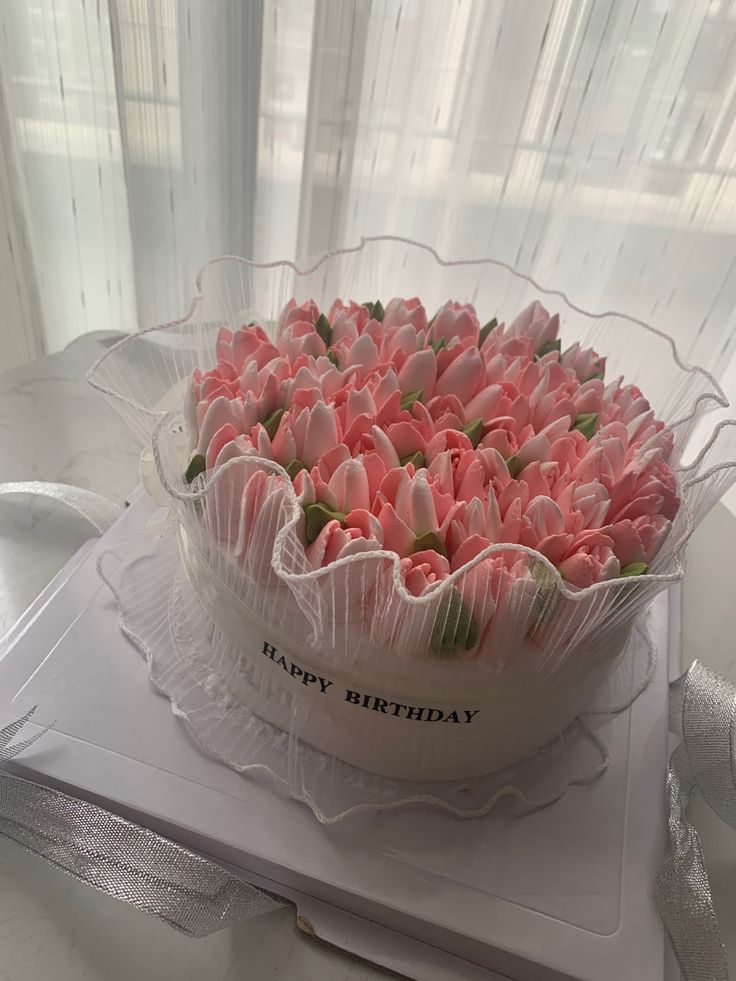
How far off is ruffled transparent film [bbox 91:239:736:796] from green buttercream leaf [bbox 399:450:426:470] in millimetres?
70

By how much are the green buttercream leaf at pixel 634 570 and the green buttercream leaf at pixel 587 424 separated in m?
0.10

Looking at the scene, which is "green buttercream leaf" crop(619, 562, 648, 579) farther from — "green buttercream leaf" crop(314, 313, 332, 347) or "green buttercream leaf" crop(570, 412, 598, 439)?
"green buttercream leaf" crop(314, 313, 332, 347)

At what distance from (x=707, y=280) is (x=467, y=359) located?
1.48 ft

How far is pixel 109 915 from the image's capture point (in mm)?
356

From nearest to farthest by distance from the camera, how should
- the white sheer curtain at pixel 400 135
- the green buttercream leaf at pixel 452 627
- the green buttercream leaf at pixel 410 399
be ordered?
the green buttercream leaf at pixel 452 627
the green buttercream leaf at pixel 410 399
the white sheer curtain at pixel 400 135

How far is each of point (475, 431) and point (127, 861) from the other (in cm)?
26

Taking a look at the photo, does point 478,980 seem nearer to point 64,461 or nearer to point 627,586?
point 627,586

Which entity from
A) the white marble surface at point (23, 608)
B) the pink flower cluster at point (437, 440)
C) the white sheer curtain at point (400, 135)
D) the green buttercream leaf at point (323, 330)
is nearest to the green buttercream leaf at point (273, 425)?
the pink flower cluster at point (437, 440)

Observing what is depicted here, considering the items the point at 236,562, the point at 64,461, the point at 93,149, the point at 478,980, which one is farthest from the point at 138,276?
the point at 478,980

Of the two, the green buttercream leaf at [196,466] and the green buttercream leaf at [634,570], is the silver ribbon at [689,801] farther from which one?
the green buttercream leaf at [196,466]

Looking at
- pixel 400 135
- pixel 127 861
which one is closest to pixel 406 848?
pixel 127 861

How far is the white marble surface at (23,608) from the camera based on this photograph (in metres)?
0.34

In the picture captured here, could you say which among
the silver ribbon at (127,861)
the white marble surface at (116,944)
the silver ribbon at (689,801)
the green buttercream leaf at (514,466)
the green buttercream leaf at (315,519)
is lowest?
the white marble surface at (116,944)

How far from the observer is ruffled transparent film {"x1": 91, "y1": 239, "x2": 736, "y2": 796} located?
297 mm
